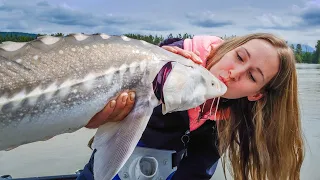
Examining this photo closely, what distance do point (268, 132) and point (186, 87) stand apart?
1183mm

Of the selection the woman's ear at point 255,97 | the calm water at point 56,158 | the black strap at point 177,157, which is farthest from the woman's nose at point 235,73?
the calm water at point 56,158

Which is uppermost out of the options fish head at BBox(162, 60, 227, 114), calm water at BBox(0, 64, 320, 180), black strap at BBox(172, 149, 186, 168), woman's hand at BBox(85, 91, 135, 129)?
fish head at BBox(162, 60, 227, 114)

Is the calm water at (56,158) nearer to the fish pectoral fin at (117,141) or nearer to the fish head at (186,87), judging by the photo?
the fish pectoral fin at (117,141)

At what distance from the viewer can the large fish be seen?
1314mm

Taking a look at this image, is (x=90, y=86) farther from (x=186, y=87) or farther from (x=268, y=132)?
(x=268, y=132)

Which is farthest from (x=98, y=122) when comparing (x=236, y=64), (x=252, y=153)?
(x=252, y=153)

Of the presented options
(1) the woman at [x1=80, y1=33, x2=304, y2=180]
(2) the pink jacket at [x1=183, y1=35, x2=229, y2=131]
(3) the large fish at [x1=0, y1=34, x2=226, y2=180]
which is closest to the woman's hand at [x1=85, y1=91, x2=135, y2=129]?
(3) the large fish at [x1=0, y1=34, x2=226, y2=180]

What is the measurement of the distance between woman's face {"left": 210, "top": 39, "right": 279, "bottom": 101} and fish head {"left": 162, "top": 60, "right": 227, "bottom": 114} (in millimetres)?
484

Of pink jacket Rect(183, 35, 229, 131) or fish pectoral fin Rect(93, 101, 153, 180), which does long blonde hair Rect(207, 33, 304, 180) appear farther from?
fish pectoral fin Rect(93, 101, 153, 180)

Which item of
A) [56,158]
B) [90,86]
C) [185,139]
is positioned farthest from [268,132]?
[56,158]

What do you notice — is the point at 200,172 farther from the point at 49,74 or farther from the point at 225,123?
the point at 49,74

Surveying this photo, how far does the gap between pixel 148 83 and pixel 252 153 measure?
132 centimetres

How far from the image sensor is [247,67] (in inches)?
84.8

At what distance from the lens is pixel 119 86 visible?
4.96 feet
